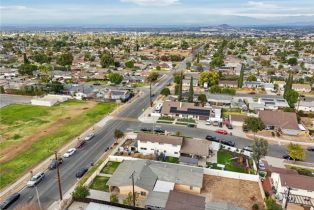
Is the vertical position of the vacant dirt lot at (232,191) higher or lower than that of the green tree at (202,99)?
lower

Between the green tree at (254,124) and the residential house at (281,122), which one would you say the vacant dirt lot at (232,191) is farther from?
the residential house at (281,122)

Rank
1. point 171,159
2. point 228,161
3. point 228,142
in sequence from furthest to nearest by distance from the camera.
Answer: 1. point 228,142
2. point 171,159
3. point 228,161

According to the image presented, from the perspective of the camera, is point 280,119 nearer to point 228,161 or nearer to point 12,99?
point 228,161

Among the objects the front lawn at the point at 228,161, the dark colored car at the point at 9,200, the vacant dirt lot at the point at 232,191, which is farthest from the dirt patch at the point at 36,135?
the front lawn at the point at 228,161

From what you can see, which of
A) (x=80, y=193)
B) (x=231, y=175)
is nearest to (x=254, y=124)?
(x=231, y=175)

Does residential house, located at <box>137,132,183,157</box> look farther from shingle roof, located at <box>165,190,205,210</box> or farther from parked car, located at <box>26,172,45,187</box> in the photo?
parked car, located at <box>26,172,45,187</box>

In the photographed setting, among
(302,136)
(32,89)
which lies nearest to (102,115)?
(32,89)

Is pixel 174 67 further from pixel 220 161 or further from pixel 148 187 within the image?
pixel 148 187
